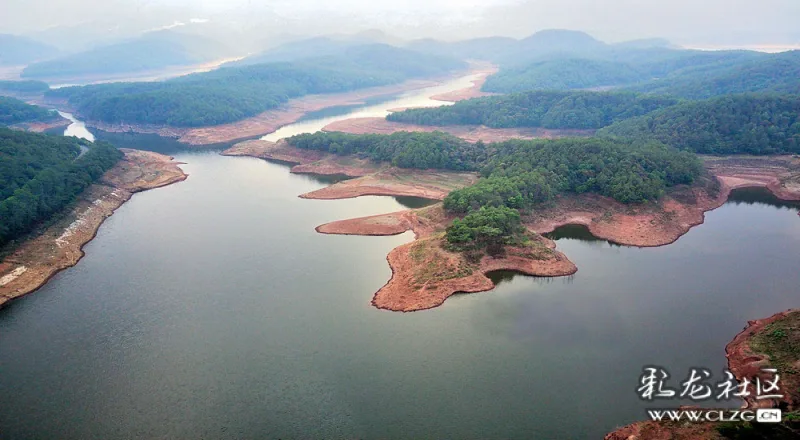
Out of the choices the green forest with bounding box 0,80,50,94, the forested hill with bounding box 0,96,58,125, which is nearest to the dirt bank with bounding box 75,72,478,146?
the forested hill with bounding box 0,96,58,125

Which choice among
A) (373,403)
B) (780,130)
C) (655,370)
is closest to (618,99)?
(780,130)

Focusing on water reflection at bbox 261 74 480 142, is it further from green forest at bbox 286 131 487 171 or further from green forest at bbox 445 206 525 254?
green forest at bbox 445 206 525 254

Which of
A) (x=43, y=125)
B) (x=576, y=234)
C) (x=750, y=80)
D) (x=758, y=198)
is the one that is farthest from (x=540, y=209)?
(x=43, y=125)

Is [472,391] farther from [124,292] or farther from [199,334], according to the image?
[124,292]

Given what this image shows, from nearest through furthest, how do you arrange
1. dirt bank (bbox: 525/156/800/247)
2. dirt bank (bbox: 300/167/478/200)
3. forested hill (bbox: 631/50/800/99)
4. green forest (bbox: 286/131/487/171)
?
dirt bank (bbox: 525/156/800/247) → dirt bank (bbox: 300/167/478/200) → green forest (bbox: 286/131/487/171) → forested hill (bbox: 631/50/800/99)

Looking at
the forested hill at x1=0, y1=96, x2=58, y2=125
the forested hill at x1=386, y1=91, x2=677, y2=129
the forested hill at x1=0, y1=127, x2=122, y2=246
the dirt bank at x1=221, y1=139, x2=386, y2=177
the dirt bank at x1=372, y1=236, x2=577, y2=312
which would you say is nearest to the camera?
the dirt bank at x1=372, y1=236, x2=577, y2=312

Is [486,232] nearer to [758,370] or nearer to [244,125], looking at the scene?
[758,370]

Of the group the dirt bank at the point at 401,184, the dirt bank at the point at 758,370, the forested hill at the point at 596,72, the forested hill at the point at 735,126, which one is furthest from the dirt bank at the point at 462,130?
the dirt bank at the point at 758,370
